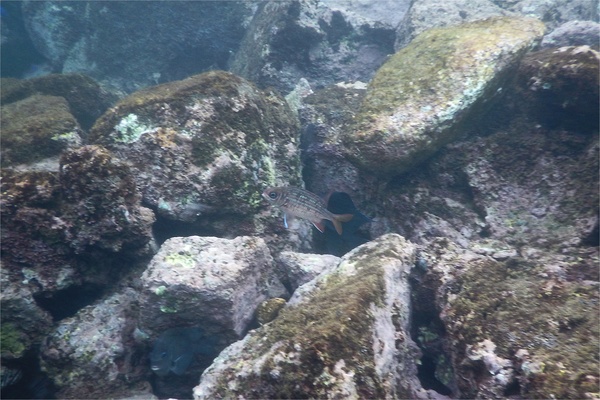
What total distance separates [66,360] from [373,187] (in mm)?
4001

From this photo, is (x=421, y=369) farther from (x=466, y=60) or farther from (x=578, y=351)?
(x=466, y=60)

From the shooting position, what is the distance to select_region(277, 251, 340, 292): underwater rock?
4090 mm

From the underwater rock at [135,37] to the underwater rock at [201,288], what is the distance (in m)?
8.12

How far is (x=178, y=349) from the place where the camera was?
3693 mm

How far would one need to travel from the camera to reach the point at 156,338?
3.65 metres

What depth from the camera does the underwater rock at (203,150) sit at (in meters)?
4.25

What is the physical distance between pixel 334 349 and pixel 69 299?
10.5 feet

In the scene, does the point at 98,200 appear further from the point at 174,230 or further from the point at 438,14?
the point at 438,14

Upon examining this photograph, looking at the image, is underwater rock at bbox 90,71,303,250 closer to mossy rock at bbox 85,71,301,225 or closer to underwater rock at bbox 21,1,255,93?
mossy rock at bbox 85,71,301,225

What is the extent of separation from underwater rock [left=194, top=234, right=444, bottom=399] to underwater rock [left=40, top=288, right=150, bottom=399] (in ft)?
4.92

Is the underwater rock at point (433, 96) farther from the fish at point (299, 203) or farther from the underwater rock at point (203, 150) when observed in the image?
the underwater rock at point (203, 150)

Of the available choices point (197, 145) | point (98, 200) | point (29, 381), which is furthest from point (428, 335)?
point (29, 381)

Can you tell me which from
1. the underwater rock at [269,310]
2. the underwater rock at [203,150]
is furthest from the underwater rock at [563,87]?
the underwater rock at [269,310]

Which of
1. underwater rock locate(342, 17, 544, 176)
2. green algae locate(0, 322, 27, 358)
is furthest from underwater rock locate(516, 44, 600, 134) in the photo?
green algae locate(0, 322, 27, 358)
